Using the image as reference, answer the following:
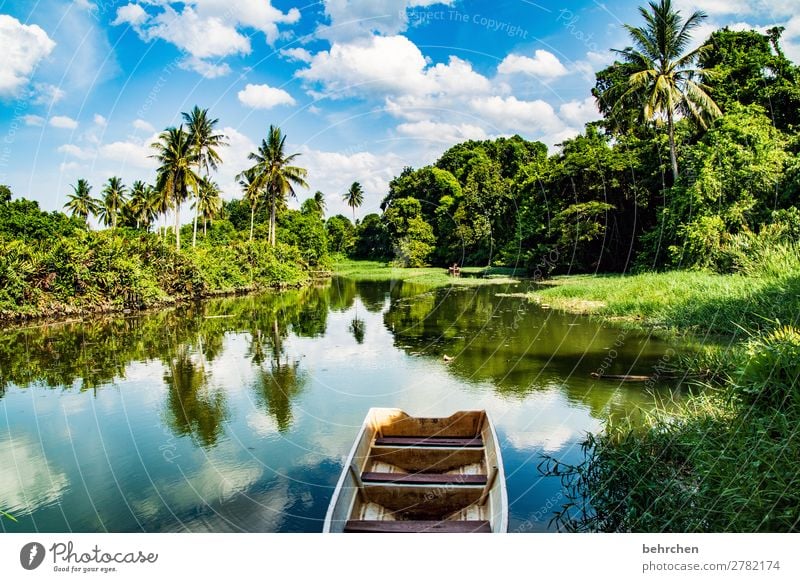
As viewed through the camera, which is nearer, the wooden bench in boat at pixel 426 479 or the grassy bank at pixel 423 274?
the wooden bench in boat at pixel 426 479

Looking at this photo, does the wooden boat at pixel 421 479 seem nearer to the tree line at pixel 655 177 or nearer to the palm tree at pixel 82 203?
the tree line at pixel 655 177

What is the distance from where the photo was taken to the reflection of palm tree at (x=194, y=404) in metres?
7.00

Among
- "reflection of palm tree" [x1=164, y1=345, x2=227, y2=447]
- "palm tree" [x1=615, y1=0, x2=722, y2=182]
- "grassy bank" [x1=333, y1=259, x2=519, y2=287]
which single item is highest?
"palm tree" [x1=615, y1=0, x2=722, y2=182]

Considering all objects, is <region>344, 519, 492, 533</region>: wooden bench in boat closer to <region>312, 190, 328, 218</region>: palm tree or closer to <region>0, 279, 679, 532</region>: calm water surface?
<region>0, 279, 679, 532</region>: calm water surface

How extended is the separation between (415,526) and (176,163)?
2668 cm

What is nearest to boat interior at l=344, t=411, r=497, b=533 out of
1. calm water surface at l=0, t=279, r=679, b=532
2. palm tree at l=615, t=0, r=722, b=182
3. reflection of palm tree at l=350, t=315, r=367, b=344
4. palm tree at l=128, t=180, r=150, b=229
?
calm water surface at l=0, t=279, r=679, b=532

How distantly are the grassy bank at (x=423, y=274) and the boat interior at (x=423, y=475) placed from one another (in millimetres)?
22987

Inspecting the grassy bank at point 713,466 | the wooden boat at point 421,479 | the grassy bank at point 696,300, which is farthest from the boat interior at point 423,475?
the grassy bank at point 696,300

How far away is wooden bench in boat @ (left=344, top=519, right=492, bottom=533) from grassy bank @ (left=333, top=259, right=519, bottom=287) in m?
24.9

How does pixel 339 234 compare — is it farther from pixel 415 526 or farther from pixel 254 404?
pixel 415 526

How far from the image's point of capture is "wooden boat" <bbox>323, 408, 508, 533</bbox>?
376 centimetres
